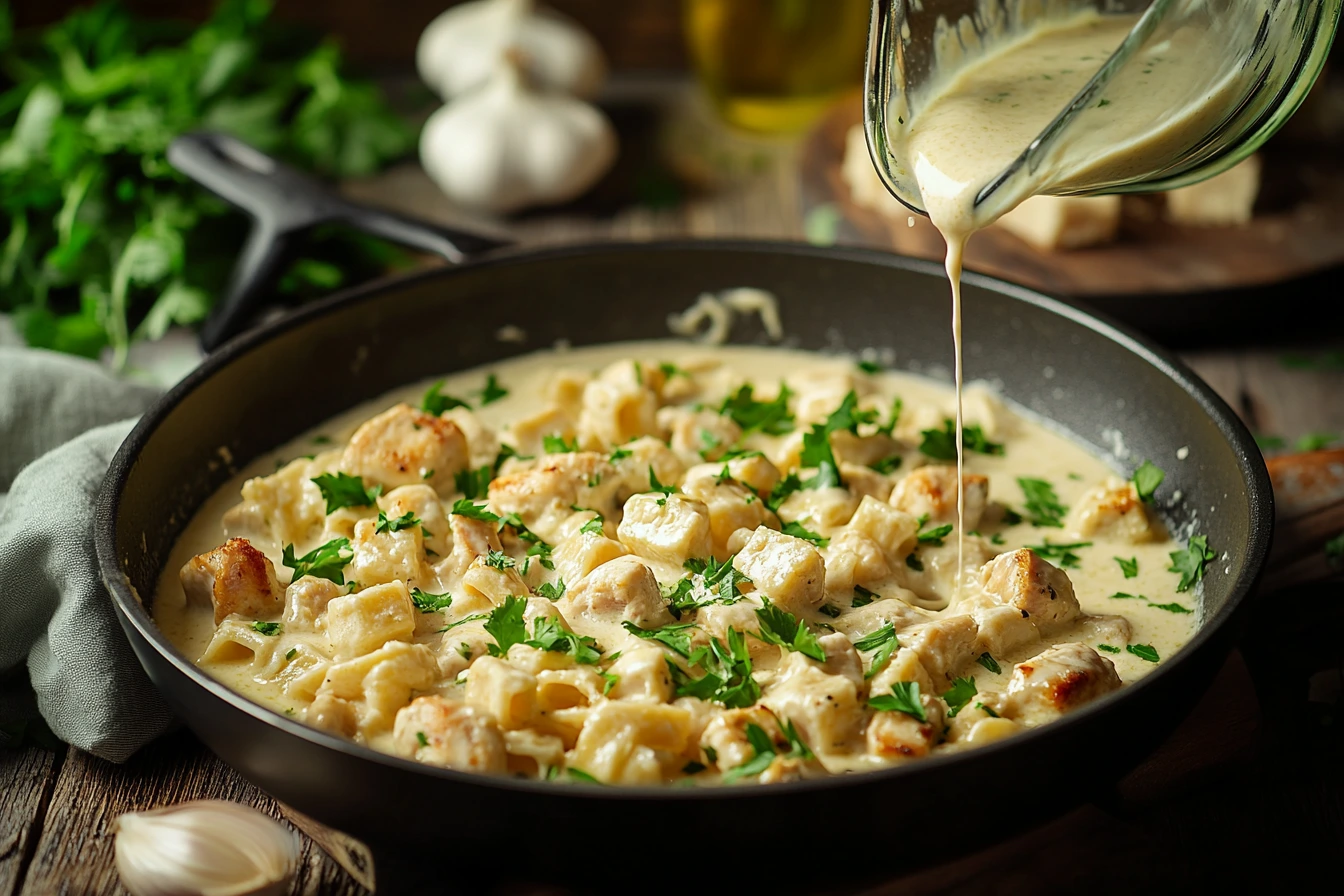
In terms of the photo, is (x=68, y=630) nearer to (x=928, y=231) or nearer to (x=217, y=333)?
(x=217, y=333)

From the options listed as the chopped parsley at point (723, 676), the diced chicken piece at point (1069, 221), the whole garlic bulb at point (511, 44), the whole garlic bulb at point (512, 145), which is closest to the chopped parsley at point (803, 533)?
the chopped parsley at point (723, 676)

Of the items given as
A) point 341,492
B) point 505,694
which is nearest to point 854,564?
point 505,694

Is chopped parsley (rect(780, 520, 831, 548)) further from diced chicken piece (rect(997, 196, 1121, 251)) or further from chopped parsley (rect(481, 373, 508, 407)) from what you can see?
diced chicken piece (rect(997, 196, 1121, 251))

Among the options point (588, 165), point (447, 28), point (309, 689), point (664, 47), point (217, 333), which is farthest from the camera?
point (664, 47)

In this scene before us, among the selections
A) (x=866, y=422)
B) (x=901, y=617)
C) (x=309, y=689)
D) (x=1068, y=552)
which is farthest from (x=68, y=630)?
(x=1068, y=552)

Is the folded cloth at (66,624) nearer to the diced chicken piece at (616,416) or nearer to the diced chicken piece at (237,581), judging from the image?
the diced chicken piece at (237,581)

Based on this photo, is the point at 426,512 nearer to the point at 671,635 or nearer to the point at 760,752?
the point at 671,635
